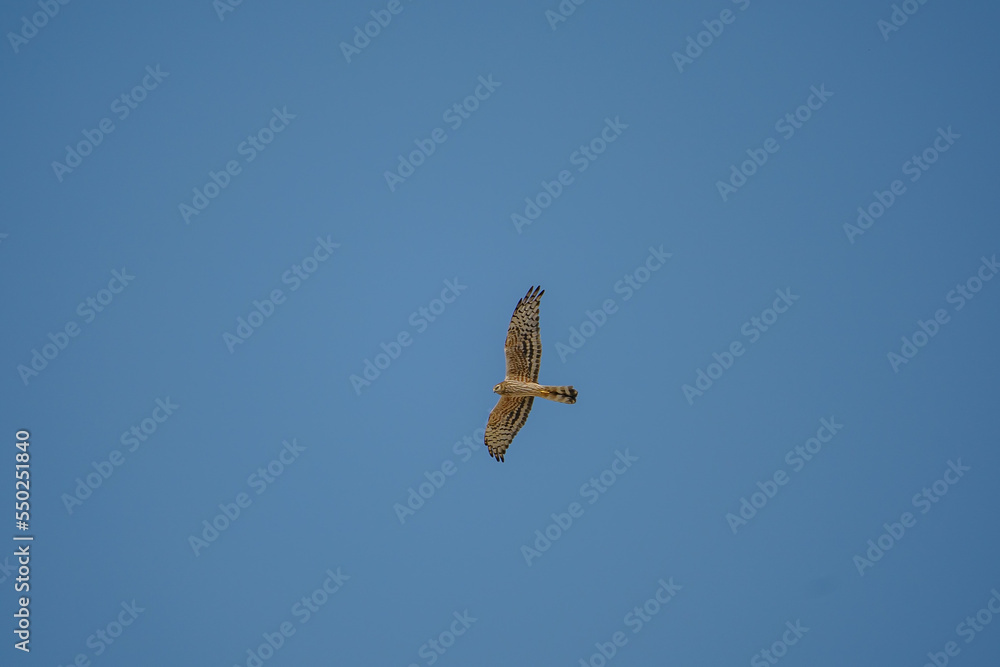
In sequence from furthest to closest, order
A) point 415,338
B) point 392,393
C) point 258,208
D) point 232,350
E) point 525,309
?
1. point 258,208
2. point 415,338
3. point 392,393
4. point 232,350
5. point 525,309

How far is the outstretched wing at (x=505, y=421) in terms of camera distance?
18500 mm

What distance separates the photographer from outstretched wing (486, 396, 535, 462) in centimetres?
1850

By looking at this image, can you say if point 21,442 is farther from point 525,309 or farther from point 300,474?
point 300,474

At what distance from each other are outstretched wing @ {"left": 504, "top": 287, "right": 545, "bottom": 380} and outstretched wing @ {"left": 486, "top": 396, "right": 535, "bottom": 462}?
1.70 ft

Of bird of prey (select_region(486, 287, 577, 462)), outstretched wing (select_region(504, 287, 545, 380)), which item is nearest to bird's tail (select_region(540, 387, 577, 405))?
bird of prey (select_region(486, 287, 577, 462))

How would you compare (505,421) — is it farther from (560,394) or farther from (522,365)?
(560,394)

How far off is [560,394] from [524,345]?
1.31 meters

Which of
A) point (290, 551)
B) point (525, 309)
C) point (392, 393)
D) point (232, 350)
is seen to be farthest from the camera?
point (392, 393)

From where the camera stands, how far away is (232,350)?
8006 centimetres

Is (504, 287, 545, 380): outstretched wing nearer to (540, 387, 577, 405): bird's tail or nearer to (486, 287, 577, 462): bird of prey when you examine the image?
(486, 287, 577, 462): bird of prey

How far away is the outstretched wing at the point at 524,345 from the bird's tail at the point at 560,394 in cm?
62

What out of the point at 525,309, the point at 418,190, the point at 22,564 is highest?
the point at 418,190

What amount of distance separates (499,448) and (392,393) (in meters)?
77.9

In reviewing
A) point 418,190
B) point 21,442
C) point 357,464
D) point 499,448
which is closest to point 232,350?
point 357,464
